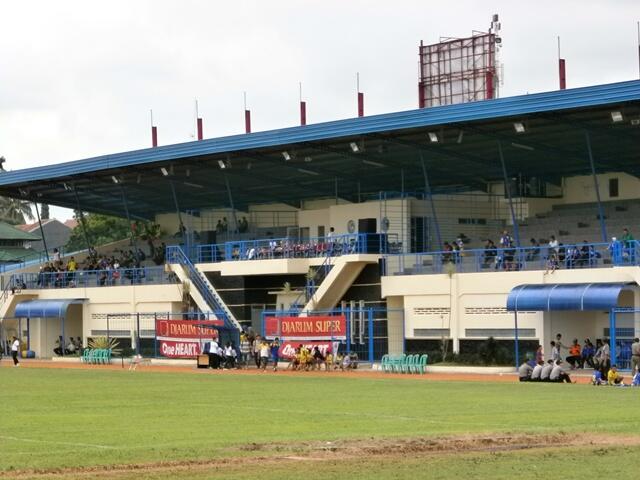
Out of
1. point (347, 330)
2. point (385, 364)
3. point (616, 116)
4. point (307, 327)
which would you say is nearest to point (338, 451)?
point (385, 364)

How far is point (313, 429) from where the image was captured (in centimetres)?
2389

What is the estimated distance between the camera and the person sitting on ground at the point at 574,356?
1827 inches

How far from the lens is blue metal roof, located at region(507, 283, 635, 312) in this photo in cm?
4478

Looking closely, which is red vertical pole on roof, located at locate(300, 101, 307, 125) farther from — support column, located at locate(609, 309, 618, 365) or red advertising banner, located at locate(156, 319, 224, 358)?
support column, located at locate(609, 309, 618, 365)

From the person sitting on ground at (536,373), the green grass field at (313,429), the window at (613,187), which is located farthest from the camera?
the window at (613,187)

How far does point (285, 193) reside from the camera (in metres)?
71.1

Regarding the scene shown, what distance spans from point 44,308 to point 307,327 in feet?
69.8

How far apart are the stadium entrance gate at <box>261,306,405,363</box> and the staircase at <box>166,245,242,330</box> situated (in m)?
5.12

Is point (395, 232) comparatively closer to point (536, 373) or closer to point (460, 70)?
point (460, 70)

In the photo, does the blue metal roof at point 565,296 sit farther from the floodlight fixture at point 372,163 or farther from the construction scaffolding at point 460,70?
the construction scaffolding at point 460,70

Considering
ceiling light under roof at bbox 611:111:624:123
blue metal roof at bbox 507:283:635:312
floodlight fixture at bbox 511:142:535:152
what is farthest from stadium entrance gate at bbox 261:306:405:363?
ceiling light under roof at bbox 611:111:624:123

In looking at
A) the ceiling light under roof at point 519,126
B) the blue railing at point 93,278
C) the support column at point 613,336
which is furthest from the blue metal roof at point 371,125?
the support column at point 613,336

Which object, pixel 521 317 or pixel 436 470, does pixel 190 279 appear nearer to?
pixel 521 317

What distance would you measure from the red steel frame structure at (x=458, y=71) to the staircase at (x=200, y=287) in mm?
16031
